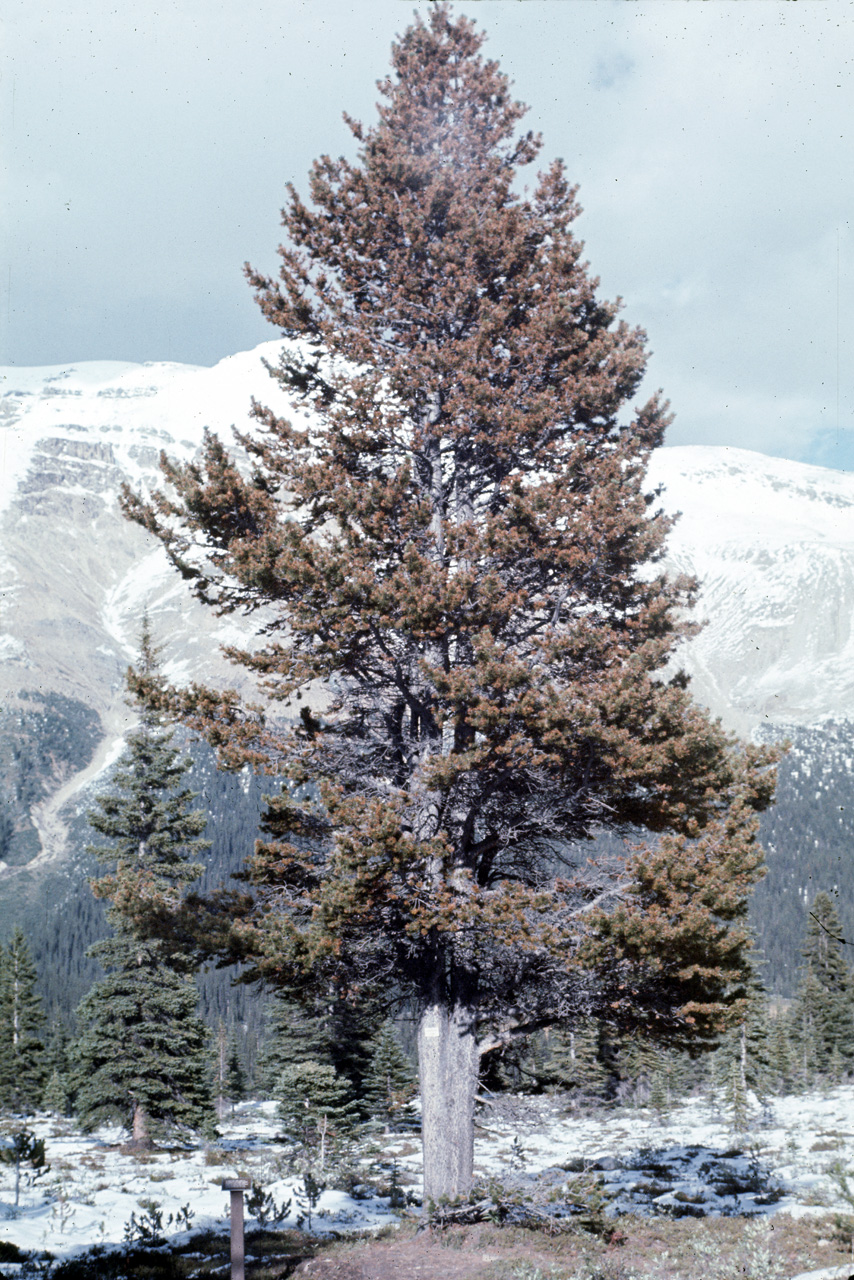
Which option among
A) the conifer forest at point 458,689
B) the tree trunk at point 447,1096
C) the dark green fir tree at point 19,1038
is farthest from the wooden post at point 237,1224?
the dark green fir tree at point 19,1038

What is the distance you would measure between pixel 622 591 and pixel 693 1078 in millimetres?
62619

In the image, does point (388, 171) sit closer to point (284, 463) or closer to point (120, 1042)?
point (284, 463)

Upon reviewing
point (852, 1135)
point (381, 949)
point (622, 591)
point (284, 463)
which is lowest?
point (852, 1135)

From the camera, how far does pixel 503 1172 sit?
11203 mm

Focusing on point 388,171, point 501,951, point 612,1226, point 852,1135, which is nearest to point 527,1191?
point 612,1226

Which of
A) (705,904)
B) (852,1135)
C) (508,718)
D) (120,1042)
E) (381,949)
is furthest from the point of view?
(120,1042)

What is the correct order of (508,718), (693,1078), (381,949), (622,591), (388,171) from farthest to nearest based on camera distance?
(693,1078), (388,171), (622,591), (381,949), (508,718)

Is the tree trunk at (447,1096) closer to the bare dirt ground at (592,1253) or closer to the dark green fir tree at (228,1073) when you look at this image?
the bare dirt ground at (592,1253)

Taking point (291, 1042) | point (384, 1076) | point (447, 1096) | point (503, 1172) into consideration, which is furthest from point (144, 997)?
point (447, 1096)

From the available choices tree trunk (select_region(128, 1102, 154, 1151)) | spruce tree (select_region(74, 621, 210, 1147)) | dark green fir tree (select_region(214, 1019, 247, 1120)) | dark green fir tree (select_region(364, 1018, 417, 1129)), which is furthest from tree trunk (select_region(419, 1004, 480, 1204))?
dark green fir tree (select_region(214, 1019, 247, 1120))

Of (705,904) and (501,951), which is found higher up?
(705,904)

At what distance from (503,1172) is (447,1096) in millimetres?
1843

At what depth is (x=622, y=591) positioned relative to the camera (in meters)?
11.7

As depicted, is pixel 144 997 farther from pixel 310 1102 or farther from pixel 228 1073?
pixel 228 1073
